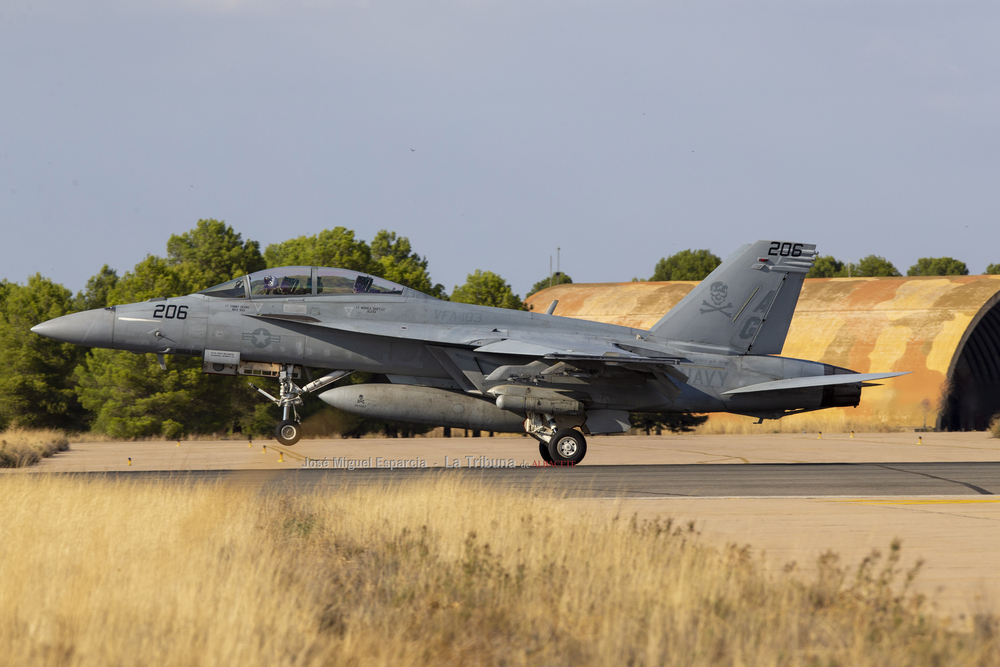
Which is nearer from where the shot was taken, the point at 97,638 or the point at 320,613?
the point at 97,638

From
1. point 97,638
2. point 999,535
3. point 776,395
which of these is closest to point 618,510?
point 999,535

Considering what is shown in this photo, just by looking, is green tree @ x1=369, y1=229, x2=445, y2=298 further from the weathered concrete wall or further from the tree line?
the tree line

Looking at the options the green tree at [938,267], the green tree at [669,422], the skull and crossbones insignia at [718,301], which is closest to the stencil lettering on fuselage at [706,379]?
the skull and crossbones insignia at [718,301]

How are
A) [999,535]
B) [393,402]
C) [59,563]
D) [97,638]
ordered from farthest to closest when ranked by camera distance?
[393,402]
[999,535]
[59,563]
[97,638]

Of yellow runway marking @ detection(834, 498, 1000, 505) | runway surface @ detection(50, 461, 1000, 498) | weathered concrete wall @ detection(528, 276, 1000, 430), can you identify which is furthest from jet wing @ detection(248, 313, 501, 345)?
weathered concrete wall @ detection(528, 276, 1000, 430)

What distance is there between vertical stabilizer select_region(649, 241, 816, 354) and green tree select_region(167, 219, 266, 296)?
27627mm

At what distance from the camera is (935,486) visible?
15.4 meters

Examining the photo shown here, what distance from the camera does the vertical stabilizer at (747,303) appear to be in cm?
2061

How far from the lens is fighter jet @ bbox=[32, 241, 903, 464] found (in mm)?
18188

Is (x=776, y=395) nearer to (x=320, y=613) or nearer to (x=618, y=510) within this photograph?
(x=618, y=510)

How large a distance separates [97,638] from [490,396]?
1380 cm

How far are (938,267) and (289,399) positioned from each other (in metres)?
110

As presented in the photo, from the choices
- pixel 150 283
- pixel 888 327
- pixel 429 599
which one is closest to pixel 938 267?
pixel 888 327

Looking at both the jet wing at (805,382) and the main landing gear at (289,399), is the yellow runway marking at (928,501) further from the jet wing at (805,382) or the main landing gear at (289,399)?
the main landing gear at (289,399)
